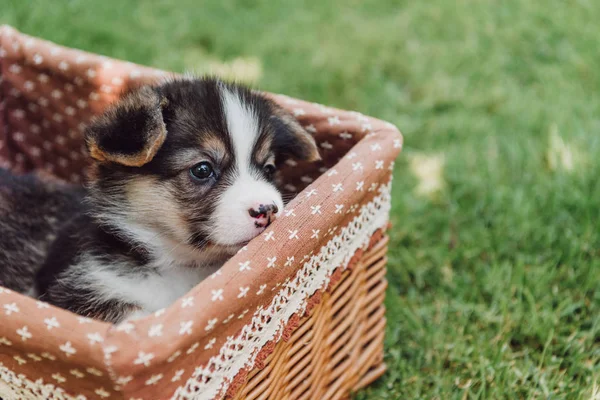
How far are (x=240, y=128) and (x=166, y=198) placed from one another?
1.12 ft

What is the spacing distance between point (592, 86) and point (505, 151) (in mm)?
1074

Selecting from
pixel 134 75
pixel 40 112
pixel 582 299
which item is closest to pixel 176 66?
pixel 40 112

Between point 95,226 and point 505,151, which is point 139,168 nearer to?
point 95,226

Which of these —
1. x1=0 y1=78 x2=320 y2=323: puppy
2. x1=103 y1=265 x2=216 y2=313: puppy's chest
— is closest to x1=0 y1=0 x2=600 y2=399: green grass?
x1=103 y1=265 x2=216 y2=313: puppy's chest

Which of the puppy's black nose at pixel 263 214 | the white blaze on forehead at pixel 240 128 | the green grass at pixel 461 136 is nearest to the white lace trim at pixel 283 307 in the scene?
the puppy's black nose at pixel 263 214

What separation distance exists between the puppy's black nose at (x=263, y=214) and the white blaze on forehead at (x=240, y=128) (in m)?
0.26

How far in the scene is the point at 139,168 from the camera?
90.4 inches

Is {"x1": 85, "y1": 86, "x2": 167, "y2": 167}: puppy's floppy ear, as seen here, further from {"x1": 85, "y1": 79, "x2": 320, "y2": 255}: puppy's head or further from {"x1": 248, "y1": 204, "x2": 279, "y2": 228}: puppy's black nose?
{"x1": 248, "y1": 204, "x2": 279, "y2": 228}: puppy's black nose

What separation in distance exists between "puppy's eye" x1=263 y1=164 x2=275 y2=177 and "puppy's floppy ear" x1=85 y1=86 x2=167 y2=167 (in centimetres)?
47

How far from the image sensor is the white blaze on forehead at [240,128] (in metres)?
2.34

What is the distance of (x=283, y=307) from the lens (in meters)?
2.05

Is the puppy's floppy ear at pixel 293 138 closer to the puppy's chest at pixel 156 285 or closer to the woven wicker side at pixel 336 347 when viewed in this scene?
the woven wicker side at pixel 336 347

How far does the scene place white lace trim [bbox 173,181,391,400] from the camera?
5.81 ft

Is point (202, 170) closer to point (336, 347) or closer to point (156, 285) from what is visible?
point (156, 285)
